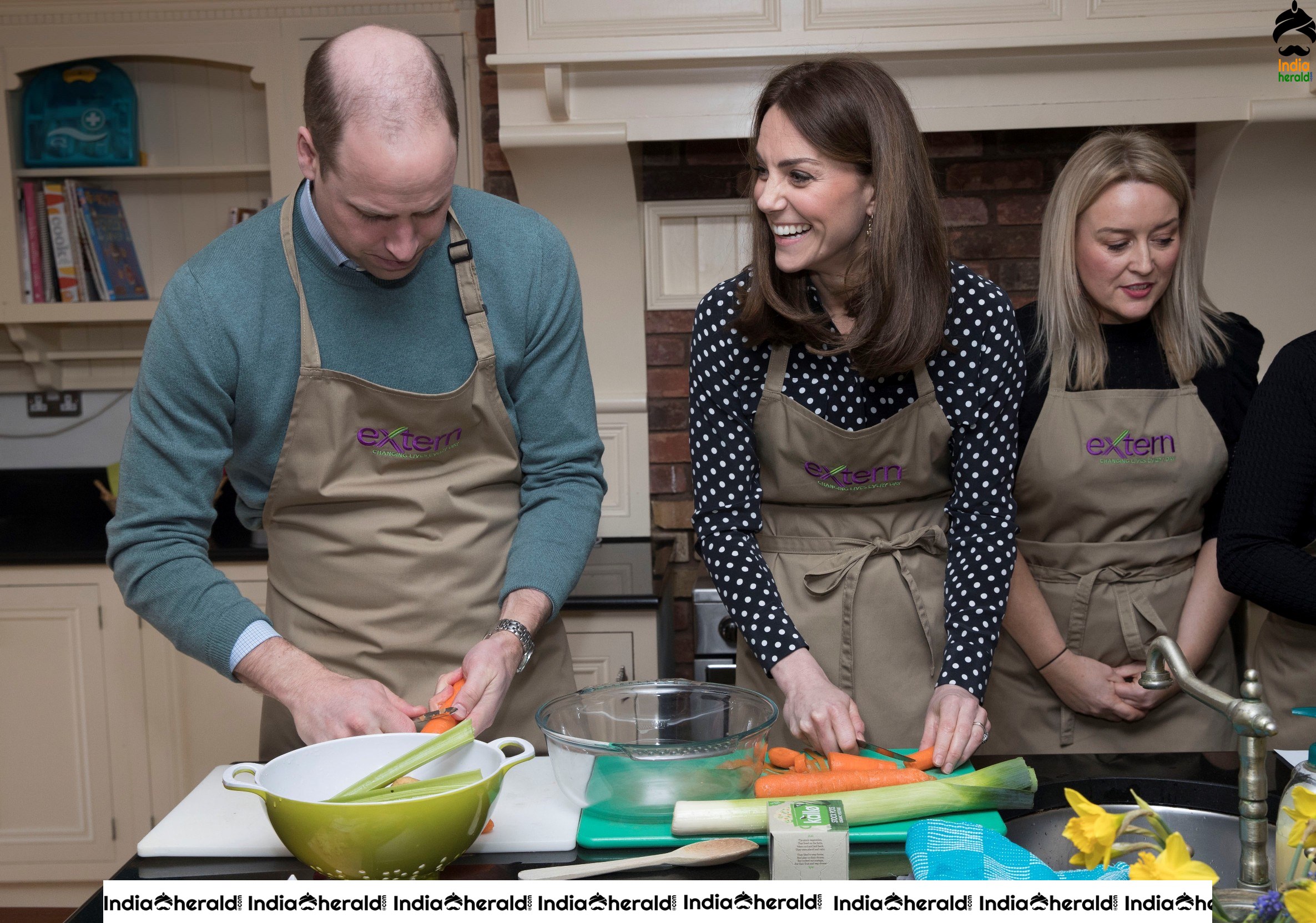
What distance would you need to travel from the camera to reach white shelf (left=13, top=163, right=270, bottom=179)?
2.71 metres

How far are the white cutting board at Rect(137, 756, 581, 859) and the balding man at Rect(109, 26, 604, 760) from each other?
10 centimetres

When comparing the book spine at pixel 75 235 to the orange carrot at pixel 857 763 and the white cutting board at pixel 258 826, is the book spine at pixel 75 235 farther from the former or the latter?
the orange carrot at pixel 857 763

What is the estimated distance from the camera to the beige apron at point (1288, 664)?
5.01 feet

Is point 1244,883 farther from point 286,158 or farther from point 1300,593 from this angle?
point 286,158

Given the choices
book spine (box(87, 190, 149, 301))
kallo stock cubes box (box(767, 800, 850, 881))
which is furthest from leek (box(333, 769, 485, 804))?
book spine (box(87, 190, 149, 301))

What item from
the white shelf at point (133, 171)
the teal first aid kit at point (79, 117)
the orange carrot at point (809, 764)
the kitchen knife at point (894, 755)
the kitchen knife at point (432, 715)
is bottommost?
the kitchen knife at point (894, 755)

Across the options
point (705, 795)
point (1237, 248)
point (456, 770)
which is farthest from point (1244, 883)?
point (1237, 248)

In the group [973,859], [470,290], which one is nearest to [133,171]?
[470,290]

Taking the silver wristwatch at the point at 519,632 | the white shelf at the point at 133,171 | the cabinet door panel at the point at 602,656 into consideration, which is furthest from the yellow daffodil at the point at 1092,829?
the white shelf at the point at 133,171

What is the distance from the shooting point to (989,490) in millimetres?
1439

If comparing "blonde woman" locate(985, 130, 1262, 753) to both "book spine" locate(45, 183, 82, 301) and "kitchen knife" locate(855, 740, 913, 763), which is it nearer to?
"kitchen knife" locate(855, 740, 913, 763)

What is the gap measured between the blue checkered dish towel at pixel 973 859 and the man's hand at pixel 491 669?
44 centimetres

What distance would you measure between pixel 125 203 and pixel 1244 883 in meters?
2.92

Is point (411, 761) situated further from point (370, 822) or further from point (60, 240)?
point (60, 240)
